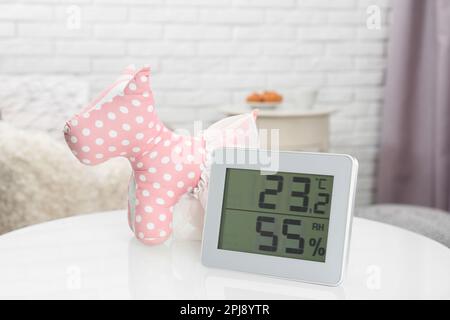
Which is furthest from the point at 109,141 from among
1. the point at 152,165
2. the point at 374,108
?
the point at 374,108

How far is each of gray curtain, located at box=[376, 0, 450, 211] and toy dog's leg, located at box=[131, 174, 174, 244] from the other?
1969 mm

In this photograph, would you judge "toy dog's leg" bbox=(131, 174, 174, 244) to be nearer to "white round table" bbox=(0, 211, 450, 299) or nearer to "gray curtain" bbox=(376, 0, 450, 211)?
"white round table" bbox=(0, 211, 450, 299)

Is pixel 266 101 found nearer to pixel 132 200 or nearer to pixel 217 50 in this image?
pixel 217 50

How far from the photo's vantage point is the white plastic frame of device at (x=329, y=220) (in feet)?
2.53

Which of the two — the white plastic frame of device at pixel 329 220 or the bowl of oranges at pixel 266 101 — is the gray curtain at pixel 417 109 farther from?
the white plastic frame of device at pixel 329 220

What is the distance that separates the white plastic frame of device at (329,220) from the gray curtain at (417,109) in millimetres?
1949

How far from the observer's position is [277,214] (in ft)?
2.72

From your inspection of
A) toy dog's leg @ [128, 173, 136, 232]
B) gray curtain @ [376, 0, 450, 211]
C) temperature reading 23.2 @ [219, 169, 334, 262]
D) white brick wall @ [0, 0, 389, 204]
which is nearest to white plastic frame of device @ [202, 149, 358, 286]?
temperature reading 23.2 @ [219, 169, 334, 262]

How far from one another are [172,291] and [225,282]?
74 millimetres

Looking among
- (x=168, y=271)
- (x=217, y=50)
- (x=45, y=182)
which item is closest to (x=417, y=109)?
(x=217, y=50)

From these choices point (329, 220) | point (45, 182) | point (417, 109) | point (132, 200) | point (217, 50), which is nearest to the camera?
point (329, 220)

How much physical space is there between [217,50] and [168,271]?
6.08 feet

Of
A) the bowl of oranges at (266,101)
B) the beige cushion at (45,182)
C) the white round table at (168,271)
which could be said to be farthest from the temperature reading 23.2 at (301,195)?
the bowl of oranges at (266,101)
